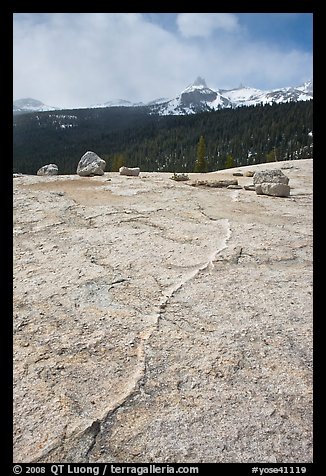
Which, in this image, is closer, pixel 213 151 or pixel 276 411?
pixel 276 411

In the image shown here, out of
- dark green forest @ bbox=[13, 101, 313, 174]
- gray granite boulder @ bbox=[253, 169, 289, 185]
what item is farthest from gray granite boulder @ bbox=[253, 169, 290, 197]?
dark green forest @ bbox=[13, 101, 313, 174]

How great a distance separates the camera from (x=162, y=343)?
9.48ft

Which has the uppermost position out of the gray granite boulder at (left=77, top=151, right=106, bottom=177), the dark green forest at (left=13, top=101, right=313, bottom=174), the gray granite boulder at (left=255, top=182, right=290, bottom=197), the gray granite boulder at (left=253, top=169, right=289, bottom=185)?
the dark green forest at (left=13, top=101, right=313, bottom=174)

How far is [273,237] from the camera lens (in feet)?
17.9

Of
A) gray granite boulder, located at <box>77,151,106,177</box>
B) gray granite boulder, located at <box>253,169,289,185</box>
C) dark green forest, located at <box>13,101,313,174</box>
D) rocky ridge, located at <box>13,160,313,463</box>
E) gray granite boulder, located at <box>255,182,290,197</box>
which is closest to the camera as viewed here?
rocky ridge, located at <box>13,160,313,463</box>

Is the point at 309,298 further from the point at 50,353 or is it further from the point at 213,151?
the point at 213,151

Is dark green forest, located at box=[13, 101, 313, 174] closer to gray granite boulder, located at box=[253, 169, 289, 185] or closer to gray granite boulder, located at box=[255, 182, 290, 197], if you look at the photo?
gray granite boulder, located at box=[253, 169, 289, 185]

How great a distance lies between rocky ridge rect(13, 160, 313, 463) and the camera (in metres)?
2.04

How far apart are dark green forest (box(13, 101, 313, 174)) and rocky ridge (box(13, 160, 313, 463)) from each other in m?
84.0

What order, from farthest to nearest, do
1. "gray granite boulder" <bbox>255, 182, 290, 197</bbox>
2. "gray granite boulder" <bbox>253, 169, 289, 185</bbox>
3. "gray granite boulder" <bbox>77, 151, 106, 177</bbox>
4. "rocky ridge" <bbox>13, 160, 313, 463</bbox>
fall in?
"gray granite boulder" <bbox>77, 151, 106, 177</bbox> → "gray granite boulder" <bbox>253, 169, 289, 185</bbox> → "gray granite boulder" <bbox>255, 182, 290, 197</bbox> → "rocky ridge" <bbox>13, 160, 313, 463</bbox>

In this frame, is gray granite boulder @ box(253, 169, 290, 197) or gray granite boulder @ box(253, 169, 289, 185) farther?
gray granite boulder @ box(253, 169, 289, 185)

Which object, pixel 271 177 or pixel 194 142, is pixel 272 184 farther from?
pixel 194 142

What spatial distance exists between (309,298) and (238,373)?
1.57 meters
